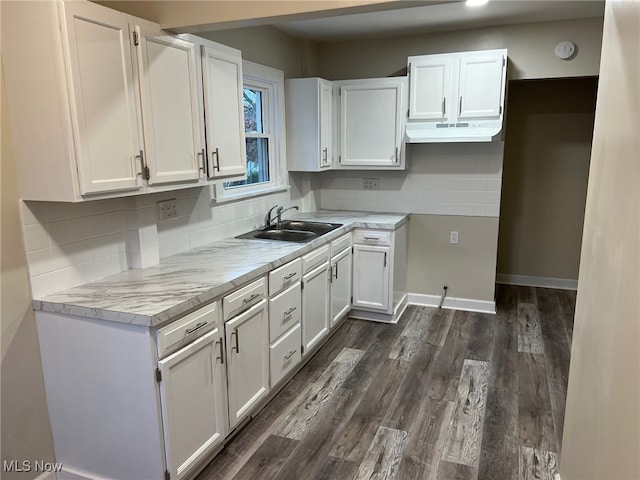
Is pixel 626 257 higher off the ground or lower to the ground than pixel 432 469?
higher

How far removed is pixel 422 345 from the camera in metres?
3.71

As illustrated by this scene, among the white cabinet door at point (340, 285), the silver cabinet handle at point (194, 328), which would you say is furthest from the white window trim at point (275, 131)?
the silver cabinet handle at point (194, 328)

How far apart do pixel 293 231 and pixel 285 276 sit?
2.92 ft

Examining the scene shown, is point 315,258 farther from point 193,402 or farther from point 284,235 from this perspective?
point 193,402

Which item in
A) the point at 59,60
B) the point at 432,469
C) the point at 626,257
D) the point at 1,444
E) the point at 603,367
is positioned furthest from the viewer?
the point at 432,469

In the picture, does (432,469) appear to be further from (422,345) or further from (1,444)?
(1,444)

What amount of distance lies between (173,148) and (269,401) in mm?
1630

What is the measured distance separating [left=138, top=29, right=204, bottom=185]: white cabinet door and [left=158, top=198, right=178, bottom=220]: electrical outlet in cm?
33

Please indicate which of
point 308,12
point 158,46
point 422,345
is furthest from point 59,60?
point 422,345

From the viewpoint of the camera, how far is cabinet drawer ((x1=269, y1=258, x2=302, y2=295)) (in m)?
2.71

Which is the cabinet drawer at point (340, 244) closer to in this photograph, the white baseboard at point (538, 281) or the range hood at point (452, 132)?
the range hood at point (452, 132)

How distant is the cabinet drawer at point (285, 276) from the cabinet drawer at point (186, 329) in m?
0.54

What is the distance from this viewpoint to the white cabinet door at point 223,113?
2600mm

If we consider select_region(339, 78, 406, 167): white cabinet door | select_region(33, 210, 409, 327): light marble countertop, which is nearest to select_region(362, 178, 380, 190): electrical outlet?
select_region(339, 78, 406, 167): white cabinet door
